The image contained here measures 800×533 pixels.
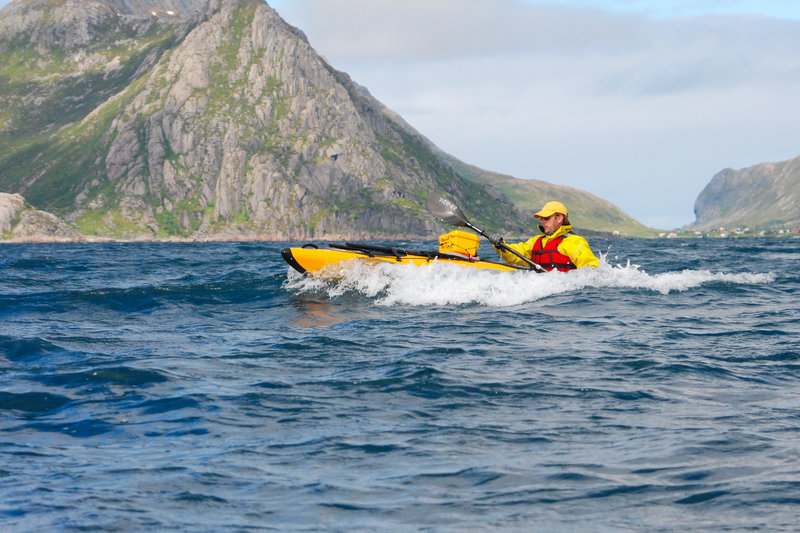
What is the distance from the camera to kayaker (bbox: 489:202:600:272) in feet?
67.5

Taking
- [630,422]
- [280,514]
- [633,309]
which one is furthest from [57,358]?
[633,309]

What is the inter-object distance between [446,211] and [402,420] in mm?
15016

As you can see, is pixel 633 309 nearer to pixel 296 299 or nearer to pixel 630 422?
pixel 296 299

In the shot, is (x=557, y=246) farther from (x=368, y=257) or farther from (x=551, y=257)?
(x=368, y=257)

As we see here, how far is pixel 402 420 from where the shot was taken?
28.1ft

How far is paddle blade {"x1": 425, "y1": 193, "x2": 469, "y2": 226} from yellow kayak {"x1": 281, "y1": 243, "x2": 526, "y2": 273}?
2573mm

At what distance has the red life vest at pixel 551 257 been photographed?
68.0 ft

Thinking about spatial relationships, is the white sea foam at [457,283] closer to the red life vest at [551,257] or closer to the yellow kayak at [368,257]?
the yellow kayak at [368,257]

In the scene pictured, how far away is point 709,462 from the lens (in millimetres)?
7039

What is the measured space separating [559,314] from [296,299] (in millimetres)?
6559

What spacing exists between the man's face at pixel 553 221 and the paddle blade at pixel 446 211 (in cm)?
253

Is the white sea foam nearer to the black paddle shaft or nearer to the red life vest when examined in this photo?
the red life vest

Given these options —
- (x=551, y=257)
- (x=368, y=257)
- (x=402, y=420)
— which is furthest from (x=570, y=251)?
(x=402, y=420)

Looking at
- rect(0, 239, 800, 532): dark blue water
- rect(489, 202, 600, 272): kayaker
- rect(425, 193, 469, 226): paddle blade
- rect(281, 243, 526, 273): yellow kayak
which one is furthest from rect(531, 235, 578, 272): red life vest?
rect(0, 239, 800, 532): dark blue water
